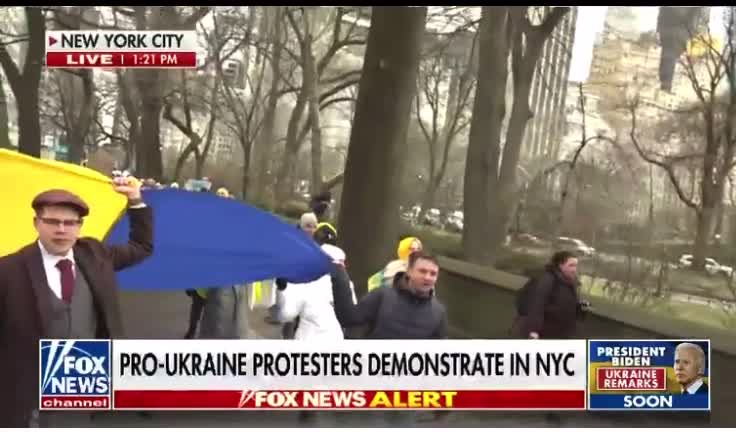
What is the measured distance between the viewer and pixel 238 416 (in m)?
4.22

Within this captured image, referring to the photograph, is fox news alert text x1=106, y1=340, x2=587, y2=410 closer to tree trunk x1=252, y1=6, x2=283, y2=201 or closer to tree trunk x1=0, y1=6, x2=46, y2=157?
tree trunk x1=252, y1=6, x2=283, y2=201

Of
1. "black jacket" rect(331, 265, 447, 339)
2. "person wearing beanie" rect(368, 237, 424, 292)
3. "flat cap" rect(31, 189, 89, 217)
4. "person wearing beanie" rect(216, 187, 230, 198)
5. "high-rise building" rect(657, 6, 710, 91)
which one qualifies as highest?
"high-rise building" rect(657, 6, 710, 91)

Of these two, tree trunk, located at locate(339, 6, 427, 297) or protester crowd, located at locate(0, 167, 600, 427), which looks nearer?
protester crowd, located at locate(0, 167, 600, 427)

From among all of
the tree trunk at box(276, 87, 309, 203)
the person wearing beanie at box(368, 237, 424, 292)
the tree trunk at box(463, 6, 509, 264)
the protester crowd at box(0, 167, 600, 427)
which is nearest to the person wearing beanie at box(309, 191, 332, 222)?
the protester crowd at box(0, 167, 600, 427)

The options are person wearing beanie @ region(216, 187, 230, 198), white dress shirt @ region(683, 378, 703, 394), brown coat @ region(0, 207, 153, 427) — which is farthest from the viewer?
white dress shirt @ region(683, 378, 703, 394)

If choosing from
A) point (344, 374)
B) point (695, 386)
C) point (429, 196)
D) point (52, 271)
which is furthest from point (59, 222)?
point (695, 386)

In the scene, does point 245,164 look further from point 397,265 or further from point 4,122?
point 4,122

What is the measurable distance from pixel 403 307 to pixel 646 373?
121cm

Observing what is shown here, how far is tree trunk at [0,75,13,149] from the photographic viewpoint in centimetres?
410

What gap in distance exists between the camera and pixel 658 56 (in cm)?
421

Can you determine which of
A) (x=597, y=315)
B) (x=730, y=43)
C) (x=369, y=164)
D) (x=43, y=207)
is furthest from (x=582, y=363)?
(x=43, y=207)

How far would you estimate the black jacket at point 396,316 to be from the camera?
4215 millimetres

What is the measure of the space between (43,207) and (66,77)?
2.01 feet

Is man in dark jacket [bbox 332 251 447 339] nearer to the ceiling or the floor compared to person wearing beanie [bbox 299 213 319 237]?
nearer to the floor
